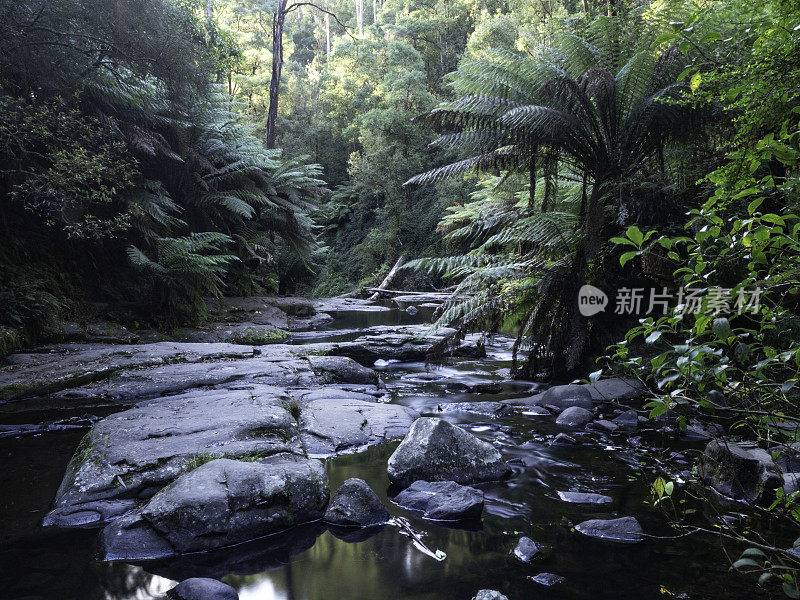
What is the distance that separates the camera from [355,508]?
8.32 feet

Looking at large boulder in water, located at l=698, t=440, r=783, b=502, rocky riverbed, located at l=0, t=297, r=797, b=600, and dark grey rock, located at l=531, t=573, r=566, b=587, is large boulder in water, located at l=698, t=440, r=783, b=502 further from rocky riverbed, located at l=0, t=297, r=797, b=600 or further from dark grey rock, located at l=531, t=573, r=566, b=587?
dark grey rock, located at l=531, t=573, r=566, b=587

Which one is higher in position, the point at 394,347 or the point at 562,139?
the point at 562,139

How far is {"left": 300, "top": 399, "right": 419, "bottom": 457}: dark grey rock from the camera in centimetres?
358

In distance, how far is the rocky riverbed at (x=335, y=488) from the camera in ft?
6.73

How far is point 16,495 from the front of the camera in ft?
8.64

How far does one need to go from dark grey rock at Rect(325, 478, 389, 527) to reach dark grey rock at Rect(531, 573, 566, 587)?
848 millimetres

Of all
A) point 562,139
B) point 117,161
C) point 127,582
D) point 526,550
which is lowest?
point 127,582

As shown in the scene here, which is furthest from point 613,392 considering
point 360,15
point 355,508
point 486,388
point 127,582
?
point 360,15

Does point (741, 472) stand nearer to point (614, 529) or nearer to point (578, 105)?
A: point (614, 529)

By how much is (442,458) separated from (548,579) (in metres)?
1.10

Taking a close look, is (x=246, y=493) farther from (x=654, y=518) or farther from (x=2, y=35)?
(x=2, y=35)

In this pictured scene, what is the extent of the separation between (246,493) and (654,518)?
7.04 ft

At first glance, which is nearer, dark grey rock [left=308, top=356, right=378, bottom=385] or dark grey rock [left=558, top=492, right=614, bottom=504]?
dark grey rock [left=558, top=492, right=614, bottom=504]

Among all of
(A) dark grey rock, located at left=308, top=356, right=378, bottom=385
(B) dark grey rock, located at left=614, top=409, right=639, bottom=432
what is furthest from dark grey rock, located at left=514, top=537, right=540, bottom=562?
(A) dark grey rock, located at left=308, top=356, right=378, bottom=385
